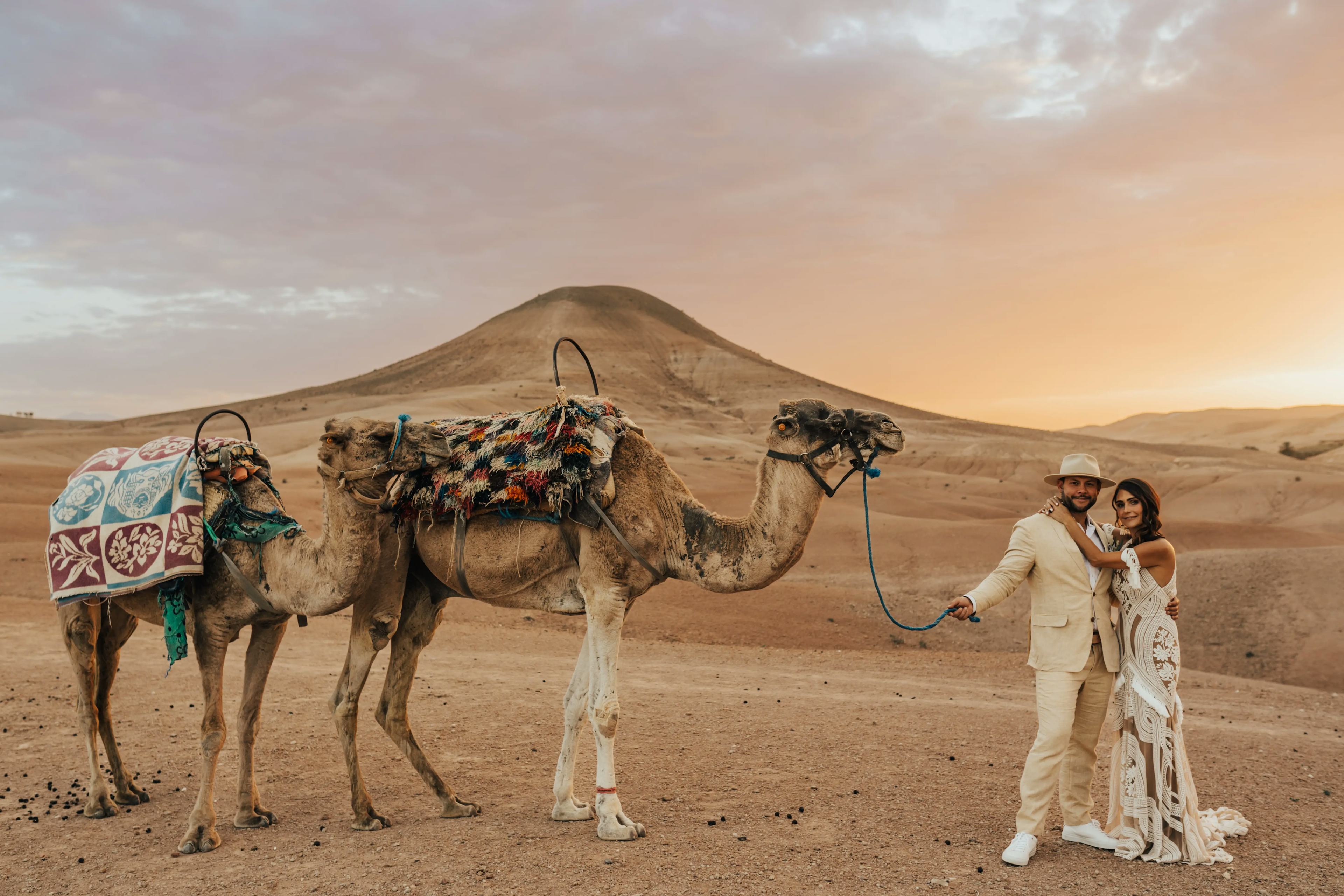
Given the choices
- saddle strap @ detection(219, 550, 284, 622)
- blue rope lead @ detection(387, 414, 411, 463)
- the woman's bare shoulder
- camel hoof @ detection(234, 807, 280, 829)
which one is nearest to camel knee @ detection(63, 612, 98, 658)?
saddle strap @ detection(219, 550, 284, 622)

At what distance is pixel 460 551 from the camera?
6.59 meters

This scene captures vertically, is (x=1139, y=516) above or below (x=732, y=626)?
above

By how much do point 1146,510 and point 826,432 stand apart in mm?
2184

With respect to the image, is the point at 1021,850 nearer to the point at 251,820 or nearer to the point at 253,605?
the point at 251,820

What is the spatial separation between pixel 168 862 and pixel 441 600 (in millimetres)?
2491

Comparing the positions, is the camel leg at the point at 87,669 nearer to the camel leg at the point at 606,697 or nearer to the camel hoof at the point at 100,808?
the camel hoof at the point at 100,808

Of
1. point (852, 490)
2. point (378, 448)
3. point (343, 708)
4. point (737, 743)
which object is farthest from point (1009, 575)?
point (852, 490)

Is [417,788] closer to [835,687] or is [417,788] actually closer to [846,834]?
[846,834]

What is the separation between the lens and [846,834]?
640cm

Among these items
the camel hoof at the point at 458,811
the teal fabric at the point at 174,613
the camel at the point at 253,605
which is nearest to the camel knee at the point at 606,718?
the camel hoof at the point at 458,811

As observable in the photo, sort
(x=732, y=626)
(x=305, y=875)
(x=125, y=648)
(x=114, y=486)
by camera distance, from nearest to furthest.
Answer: (x=305, y=875), (x=114, y=486), (x=125, y=648), (x=732, y=626)

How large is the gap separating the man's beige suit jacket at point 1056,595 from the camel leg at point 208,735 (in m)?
5.44

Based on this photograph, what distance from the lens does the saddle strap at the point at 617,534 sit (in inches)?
247

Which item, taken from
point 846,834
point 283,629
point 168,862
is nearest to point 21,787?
point 168,862
